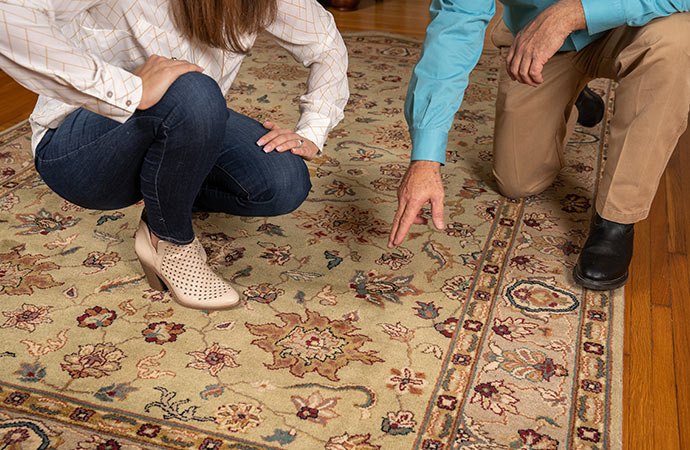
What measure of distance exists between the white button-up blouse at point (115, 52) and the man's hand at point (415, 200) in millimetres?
263

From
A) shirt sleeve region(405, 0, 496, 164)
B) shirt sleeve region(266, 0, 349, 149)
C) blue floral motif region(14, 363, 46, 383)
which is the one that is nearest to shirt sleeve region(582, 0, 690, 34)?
shirt sleeve region(405, 0, 496, 164)

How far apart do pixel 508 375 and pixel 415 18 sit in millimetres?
2988

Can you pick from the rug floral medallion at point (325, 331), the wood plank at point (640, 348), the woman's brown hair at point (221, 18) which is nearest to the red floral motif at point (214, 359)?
the rug floral medallion at point (325, 331)

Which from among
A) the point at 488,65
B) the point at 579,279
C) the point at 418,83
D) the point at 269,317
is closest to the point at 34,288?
the point at 269,317

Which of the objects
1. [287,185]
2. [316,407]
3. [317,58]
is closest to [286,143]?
[287,185]

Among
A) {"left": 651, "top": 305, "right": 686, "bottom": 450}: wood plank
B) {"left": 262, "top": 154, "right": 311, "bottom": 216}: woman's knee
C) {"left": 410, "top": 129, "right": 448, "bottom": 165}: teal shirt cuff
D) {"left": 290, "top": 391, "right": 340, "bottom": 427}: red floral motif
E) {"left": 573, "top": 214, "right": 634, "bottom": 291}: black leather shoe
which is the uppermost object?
{"left": 410, "top": 129, "right": 448, "bottom": 165}: teal shirt cuff

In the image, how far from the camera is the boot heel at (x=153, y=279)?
4.83 feet

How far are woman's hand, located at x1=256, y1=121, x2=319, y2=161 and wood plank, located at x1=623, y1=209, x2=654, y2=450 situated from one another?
793 mm

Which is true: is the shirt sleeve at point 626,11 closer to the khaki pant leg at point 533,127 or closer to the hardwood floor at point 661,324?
the khaki pant leg at point 533,127

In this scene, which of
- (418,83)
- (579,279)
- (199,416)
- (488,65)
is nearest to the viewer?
(199,416)

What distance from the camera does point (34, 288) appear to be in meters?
1.51

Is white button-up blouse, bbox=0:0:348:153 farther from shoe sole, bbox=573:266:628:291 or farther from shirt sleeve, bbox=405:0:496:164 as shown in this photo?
shoe sole, bbox=573:266:628:291

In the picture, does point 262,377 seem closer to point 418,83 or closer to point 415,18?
point 418,83

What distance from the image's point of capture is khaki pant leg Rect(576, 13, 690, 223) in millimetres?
1433
